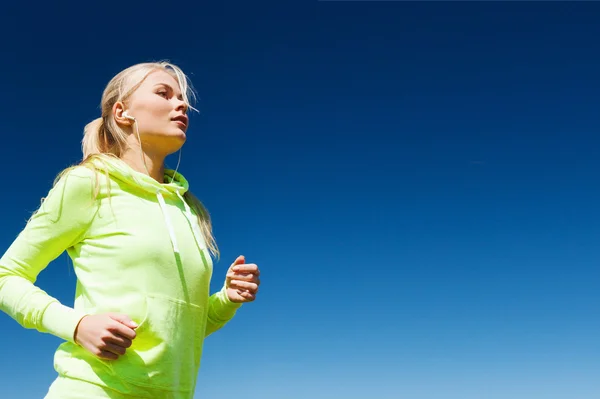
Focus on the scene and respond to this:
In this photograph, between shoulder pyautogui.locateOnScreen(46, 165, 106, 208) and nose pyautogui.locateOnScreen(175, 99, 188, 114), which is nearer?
shoulder pyautogui.locateOnScreen(46, 165, 106, 208)

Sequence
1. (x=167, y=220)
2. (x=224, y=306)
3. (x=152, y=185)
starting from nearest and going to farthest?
1. (x=167, y=220)
2. (x=152, y=185)
3. (x=224, y=306)

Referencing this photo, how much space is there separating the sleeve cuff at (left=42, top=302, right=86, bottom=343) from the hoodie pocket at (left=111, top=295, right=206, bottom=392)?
30 centimetres

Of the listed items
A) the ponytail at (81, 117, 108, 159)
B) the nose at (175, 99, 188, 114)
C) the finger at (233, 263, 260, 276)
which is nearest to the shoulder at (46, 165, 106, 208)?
the ponytail at (81, 117, 108, 159)

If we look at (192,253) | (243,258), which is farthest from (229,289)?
(192,253)

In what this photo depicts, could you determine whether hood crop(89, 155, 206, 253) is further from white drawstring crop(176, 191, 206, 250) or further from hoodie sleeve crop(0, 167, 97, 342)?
hoodie sleeve crop(0, 167, 97, 342)

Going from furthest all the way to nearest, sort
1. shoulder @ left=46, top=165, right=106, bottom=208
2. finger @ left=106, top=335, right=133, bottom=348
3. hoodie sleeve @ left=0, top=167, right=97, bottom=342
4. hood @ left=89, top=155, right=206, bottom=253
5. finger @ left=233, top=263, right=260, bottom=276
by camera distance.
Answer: finger @ left=233, top=263, right=260, bottom=276
hood @ left=89, top=155, right=206, bottom=253
shoulder @ left=46, top=165, right=106, bottom=208
hoodie sleeve @ left=0, top=167, right=97, bottom=342
finger @ left=106, top=335, right=133, bottom=348

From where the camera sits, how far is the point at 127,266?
3707 mm

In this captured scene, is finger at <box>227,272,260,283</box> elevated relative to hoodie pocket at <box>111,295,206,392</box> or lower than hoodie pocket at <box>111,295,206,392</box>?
elevated

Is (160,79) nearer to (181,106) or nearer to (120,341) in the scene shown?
(181,106)

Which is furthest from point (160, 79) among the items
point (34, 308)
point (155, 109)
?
point (34, 308)

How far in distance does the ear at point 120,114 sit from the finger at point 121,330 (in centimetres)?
160

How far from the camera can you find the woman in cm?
349

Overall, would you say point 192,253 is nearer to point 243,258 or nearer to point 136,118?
point 243,258

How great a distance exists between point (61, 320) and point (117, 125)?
59.4 inches
